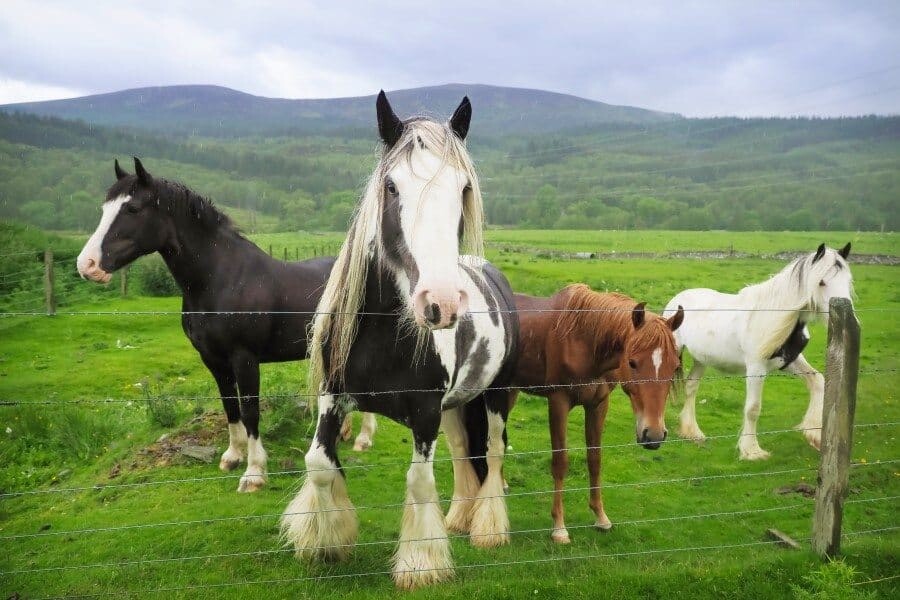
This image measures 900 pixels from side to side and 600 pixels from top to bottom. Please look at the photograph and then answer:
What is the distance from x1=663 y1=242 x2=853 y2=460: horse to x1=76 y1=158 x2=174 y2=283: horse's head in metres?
5.94

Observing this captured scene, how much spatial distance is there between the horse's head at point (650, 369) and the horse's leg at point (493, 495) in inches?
45.8

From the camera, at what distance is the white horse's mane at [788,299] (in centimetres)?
658

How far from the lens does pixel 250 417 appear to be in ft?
17.4

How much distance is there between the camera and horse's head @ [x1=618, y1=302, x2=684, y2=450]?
12.9 feet

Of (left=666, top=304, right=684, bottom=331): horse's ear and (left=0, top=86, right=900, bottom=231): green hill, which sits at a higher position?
(left=0, top=86, right=900, bottom=231): green hill

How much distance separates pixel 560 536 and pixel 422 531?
1549 millimetres

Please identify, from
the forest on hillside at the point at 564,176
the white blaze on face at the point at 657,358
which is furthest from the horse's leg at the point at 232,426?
the white blaze on face at the point at 657,358

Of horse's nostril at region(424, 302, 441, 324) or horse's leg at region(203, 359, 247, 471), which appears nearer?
horse's nostril at region(424, 302, 441, 324)

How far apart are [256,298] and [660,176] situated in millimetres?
137243

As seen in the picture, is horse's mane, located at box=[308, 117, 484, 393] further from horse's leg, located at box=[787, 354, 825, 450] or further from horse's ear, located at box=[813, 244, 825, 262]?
horse's leg, located at box=[787, 354, 825, 450]

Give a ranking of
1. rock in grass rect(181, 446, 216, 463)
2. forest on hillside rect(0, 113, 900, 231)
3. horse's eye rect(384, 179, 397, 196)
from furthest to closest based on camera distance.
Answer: forest on hillside rect(0, 113, 900, 231) < rock in grass rect(181, 446, 216, 463) < horse's eye rect(384, 179, 397, 196)

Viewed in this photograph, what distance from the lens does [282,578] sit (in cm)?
347

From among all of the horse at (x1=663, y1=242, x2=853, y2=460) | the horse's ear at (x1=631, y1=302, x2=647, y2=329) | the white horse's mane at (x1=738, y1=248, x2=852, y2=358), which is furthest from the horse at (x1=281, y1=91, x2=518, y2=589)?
the white horse's mane at (x1=738, y1=248, x2=852, y2=358)

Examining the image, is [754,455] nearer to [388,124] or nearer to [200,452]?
[388,124]
